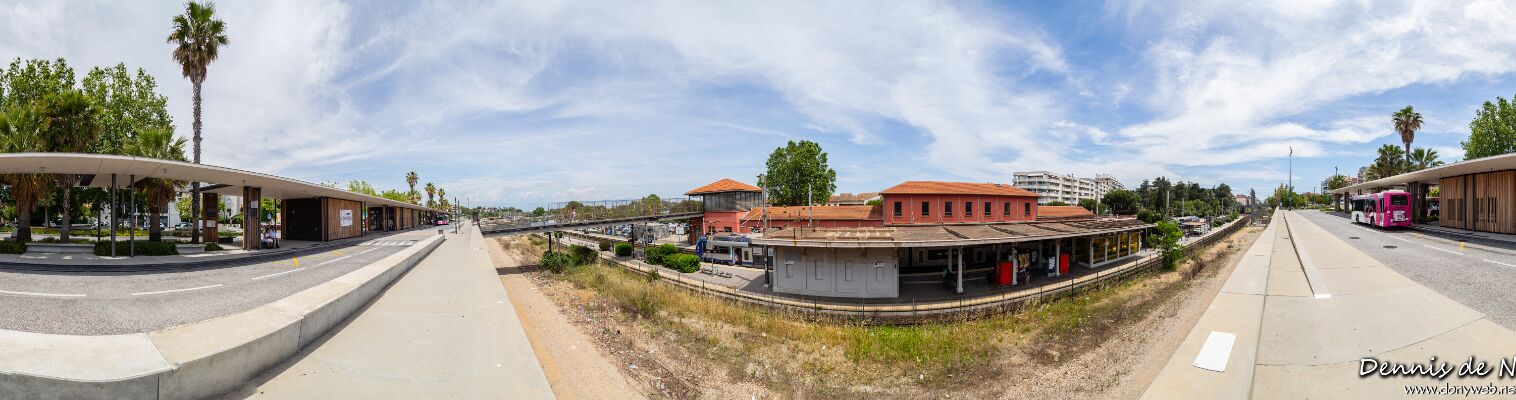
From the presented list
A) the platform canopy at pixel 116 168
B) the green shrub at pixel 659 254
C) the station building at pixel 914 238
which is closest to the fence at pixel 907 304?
the station building at pixel 914 238

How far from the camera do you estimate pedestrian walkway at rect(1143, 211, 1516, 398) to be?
15.5 ft

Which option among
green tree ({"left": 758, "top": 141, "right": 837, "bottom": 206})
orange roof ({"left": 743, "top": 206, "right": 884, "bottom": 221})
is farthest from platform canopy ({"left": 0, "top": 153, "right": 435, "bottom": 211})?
green tree ({"left": 758, "top": 141, "right": 837, "bottom": 206})

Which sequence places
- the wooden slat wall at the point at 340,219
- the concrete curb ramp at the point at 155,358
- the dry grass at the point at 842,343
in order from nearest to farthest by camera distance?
the concrete curb ramp at the point at 155,358
the dry grass at the point at 842,343
the wooden slat wall at the point at 340,219

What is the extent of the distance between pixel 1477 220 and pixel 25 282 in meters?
38.7

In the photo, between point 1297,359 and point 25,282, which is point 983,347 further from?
point 25,282

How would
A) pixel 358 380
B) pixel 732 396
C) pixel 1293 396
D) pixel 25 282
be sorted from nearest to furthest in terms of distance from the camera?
pixel 1293 396
pixel 358 380
pixel 732 396
pixel 25 282

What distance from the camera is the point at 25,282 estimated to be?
912cm

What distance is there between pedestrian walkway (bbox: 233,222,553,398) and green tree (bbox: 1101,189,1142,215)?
78.0m

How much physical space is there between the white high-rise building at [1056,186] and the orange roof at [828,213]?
261 ft

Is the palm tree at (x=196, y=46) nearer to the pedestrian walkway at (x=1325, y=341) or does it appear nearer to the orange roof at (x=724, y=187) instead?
the orange roof at (x=724, y=187)

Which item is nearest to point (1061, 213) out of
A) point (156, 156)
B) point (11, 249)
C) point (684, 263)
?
point (684, 263)

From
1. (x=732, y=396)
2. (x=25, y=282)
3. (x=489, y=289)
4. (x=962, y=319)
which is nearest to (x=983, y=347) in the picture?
(x=962, y=319)

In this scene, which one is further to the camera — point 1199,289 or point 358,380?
point 1199,289

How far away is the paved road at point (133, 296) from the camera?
20.7ft
